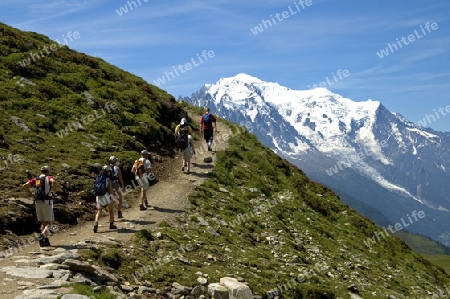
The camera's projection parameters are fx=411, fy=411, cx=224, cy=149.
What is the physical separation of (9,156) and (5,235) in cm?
676

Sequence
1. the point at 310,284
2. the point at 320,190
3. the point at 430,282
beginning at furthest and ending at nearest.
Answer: the point at 320,190 < the point at 430,282 < the point at 310,284

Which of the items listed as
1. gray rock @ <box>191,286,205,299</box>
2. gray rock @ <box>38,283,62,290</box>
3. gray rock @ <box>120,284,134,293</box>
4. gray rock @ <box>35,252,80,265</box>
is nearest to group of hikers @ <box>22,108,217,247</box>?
gray rock @ <box>35,252,80,265</box>

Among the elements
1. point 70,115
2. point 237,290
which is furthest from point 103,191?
point 70,115

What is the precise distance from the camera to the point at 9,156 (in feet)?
74.1

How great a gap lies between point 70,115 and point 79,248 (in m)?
16.9

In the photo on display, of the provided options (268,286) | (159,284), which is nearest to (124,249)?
(159,284)

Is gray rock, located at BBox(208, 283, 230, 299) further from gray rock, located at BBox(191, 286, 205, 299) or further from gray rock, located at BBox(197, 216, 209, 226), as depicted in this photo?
gray rock, located at BBox(197, 216, 209, 226)

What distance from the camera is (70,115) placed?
30.8 m

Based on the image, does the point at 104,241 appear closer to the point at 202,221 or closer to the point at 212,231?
the point at 212,231

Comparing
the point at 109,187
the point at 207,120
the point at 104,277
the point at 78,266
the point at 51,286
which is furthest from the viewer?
the point at 207,120

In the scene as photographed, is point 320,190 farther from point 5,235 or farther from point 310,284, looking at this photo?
point 5,235

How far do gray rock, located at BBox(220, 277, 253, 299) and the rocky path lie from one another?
293 centimetres

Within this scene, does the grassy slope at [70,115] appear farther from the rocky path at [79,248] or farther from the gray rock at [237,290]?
the gray rock at [237,290]

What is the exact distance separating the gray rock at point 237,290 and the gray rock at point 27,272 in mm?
6483
